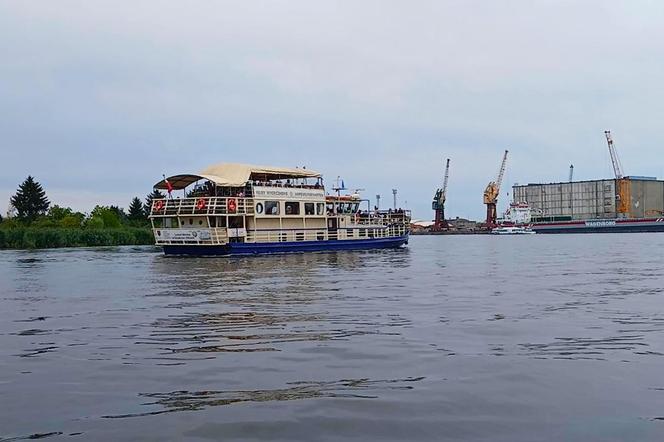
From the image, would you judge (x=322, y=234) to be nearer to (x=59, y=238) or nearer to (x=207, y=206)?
(x=207, y=206)

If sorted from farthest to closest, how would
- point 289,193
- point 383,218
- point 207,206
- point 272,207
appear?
point 383,218
point 289,193
point 272,207
point 207,206

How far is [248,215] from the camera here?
182ft

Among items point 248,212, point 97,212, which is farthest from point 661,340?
point 97,212

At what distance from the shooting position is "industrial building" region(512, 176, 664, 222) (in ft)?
579

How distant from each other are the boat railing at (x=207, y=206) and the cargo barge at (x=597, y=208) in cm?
12890

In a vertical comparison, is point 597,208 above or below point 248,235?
above

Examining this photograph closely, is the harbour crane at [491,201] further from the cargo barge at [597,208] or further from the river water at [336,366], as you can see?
the river water at [336,366]

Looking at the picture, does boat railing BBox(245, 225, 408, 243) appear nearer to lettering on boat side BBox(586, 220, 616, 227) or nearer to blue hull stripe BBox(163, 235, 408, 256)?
blue hull stripe BBox(163, 235, 408, 256)

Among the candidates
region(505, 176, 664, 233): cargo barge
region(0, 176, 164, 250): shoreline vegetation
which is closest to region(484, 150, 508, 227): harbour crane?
region(505, 176, 664, 233): cargo barge

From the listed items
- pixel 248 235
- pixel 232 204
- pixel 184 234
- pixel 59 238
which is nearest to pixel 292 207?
pixel 248 235

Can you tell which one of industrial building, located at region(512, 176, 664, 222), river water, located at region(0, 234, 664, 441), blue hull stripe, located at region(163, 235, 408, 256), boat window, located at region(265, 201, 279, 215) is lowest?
river water, located at region(0, 234, 664, 441)

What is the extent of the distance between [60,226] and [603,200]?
450 ft

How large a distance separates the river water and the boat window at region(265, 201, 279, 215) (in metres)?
33.6

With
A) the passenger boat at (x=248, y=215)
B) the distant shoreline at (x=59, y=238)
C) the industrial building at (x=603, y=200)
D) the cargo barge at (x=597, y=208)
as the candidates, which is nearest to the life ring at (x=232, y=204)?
the passenger boat at (x=248, y=215)
